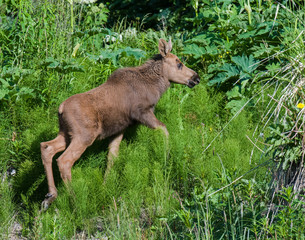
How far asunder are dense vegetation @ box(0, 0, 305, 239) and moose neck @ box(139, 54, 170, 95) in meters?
0.59

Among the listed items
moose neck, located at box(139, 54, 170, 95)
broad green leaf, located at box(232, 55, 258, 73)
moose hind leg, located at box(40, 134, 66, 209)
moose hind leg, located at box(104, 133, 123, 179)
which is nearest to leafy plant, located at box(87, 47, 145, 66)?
moose neck, located at box(139, 54, 170, 95)

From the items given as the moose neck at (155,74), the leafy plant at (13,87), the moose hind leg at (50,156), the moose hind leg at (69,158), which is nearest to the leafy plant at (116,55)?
the moose neck at (155,74)

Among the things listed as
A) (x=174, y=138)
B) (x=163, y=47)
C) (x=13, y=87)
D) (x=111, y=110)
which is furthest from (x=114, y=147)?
(x=13, y=87)

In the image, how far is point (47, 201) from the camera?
603 centimetres

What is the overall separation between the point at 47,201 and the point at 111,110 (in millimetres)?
1516

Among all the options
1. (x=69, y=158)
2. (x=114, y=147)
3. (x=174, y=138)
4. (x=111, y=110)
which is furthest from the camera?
(x=114, y=147)

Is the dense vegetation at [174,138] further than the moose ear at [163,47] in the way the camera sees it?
No

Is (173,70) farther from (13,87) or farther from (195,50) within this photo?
(13,87)

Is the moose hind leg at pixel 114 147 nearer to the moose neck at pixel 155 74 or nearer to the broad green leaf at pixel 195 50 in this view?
the moose neck at pixel 155 74

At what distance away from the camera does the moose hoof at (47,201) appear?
19.6ft

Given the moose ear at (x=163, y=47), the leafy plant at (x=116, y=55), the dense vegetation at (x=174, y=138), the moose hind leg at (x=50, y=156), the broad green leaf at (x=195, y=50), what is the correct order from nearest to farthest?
the dense vegetation at (x=174, y=138) < the moose hind leg at (x=50, y=156) < the moose ear at (x=163, y=47) < the leafy plant at (x=116, y=55) < the broad green leaf at (x=195, y=50)

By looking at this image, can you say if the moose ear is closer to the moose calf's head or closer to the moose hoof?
the moose calf's head

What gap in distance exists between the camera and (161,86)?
24.4 feet

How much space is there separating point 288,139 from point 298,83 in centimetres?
66
